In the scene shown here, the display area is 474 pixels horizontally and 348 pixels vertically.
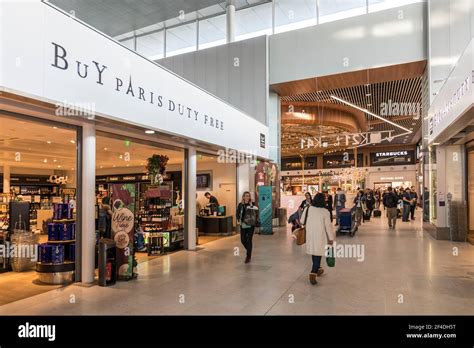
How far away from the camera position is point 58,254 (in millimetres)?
5766

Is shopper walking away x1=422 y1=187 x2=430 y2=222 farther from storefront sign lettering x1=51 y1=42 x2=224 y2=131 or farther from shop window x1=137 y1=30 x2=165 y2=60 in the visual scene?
shop window x1=137 y1=30 x2=165 y2=60

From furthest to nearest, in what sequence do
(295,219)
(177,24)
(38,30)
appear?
(177,24), (295,219), (38,30)

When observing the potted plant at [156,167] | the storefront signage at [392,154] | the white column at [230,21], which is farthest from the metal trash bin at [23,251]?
the storefront signage at [392,154]

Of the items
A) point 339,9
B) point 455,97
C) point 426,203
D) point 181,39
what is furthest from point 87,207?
point 181,39

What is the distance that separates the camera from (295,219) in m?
9.69

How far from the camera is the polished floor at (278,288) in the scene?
4.45 m

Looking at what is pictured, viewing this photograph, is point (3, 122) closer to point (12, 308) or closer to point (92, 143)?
point (92, 143)

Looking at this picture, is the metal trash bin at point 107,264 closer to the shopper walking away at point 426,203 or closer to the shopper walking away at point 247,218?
the shopper walking away at point 247,218

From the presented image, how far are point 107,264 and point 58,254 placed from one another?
84 centimetres

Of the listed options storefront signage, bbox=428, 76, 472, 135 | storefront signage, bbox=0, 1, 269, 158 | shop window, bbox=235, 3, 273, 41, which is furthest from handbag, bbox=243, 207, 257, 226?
shop window, bbox=235, 3, 273, 41

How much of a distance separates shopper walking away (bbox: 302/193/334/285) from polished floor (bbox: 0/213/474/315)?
18.7 inches

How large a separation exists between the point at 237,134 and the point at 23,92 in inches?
273

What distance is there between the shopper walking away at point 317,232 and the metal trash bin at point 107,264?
3.09m
